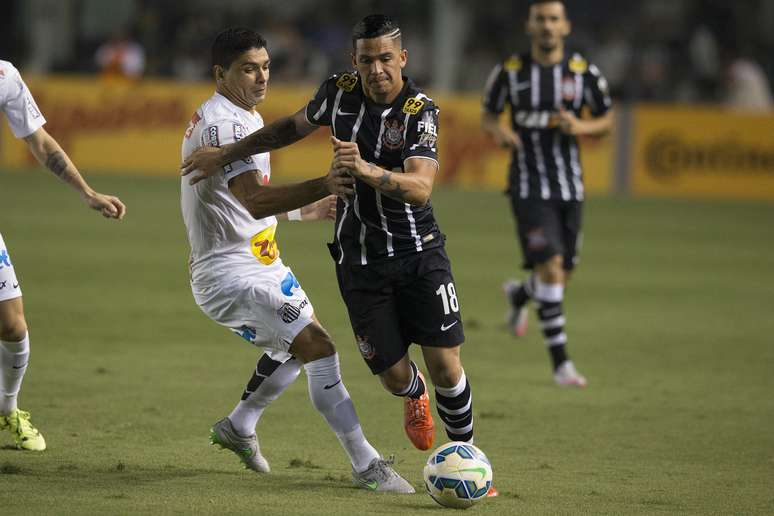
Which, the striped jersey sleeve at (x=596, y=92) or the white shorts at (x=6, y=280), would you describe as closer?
the white shorts at (x=6, y=280)

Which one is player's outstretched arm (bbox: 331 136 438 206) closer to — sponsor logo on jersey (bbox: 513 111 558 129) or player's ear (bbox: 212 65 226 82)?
player's ear (bbox: 212 65 226 82)

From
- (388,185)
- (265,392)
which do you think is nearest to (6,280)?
(265,392)

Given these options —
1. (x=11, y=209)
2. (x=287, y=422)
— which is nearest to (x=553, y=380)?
(x=287, y=422)

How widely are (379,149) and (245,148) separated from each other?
62cm

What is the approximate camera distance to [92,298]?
493 inches

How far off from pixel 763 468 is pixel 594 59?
801 inches

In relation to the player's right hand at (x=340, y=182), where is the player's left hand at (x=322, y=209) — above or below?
below

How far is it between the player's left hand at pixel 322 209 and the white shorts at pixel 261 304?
0.38 meters

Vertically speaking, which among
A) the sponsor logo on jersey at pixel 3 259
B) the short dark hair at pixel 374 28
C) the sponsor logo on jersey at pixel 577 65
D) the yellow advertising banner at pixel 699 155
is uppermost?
the short dark hair at pixel 374 28

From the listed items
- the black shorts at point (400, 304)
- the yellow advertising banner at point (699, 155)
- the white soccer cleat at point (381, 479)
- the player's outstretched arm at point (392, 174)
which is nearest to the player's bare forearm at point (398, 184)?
the player's outstretched arm at point (392, 174)

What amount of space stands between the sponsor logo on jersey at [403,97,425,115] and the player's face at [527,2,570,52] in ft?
13.4

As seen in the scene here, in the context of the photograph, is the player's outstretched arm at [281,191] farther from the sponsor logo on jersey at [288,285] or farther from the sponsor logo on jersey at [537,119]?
the sponsor logo on jersey at [537,119]

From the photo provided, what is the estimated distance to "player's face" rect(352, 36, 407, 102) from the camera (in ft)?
20.0

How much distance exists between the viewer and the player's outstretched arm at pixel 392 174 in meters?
5.65
